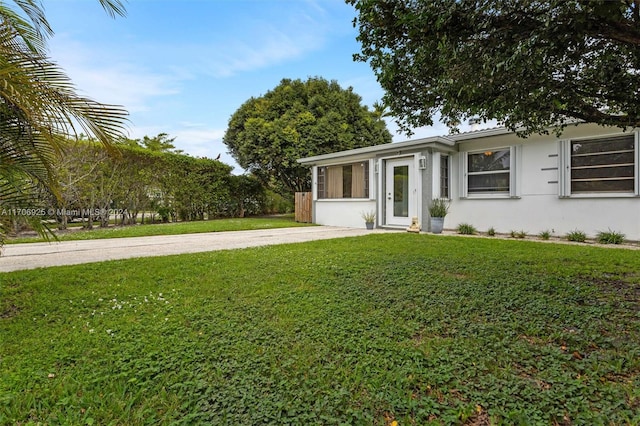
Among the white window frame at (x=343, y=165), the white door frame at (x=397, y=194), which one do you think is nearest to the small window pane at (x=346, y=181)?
the white window frame at (x=343, y=165)

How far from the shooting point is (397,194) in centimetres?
984

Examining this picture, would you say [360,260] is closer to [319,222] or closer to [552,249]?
[552,249]

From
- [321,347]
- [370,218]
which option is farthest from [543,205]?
[321,347]

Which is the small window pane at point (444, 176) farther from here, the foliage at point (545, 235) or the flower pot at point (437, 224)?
the foliage at point (545, 235)

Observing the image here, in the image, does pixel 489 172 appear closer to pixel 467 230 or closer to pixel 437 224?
pixel 467 230

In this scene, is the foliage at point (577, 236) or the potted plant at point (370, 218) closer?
the foliage at point (577, 236)

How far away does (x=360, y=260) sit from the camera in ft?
16.0

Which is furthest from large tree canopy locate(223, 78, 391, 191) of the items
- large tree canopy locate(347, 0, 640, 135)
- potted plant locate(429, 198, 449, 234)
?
large tree canopy locate(347, 0, 640, 135)

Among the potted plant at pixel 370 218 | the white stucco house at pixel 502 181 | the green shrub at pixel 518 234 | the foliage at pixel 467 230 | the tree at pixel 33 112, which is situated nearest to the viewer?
the tree at pixel 33 112

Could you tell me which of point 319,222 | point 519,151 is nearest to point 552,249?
point 519,151

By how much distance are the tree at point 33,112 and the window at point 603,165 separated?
8.78 metres

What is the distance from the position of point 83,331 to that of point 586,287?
4.69 meters

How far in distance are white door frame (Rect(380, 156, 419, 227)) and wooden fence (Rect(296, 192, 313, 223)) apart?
3649 millimetres

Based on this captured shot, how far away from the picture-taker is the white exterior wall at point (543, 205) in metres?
6.82
